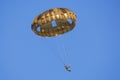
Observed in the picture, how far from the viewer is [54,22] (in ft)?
131

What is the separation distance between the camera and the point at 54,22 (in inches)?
1569

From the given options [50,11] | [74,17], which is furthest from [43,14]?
[74,17]

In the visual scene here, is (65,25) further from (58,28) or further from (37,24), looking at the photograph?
(37,24)

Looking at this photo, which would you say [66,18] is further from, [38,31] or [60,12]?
[38,31]

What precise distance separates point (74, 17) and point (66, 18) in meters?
1.41

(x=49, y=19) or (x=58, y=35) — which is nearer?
(x=49, y=19)

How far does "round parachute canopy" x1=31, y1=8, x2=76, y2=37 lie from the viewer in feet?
126

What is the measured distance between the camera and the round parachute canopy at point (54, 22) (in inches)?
1508

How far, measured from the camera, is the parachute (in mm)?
38312

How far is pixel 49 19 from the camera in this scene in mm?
38094

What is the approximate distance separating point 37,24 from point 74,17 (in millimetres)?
3765

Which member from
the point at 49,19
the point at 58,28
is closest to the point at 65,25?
the point at 58,28

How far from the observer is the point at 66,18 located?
3853 centimetres

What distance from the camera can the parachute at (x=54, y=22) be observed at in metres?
38.3
